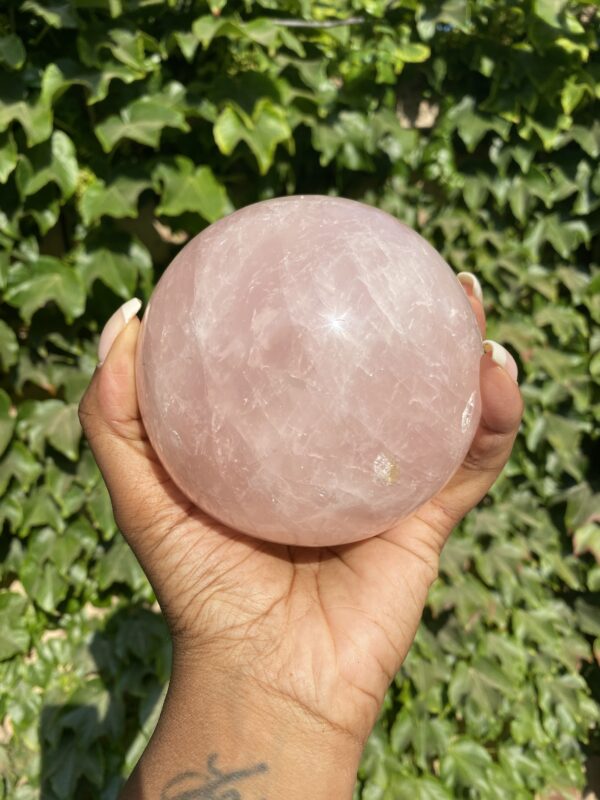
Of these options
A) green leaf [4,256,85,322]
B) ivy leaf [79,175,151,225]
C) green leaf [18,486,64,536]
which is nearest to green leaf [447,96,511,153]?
ivy leaf [79,175,151,225]

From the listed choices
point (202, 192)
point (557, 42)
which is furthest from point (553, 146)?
point (202, 192)

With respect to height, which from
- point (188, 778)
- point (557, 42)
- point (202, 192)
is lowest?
point (188, 778)

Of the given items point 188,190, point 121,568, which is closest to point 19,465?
point 121,568

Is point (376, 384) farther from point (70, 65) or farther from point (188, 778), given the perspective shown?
point (70, 65)

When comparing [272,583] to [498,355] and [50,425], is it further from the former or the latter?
[50,425]

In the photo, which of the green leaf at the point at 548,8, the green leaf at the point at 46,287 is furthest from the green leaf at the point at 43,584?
the green leaf at the point at 548,8

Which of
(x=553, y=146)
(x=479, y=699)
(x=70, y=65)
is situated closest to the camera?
(x=70, y=65)

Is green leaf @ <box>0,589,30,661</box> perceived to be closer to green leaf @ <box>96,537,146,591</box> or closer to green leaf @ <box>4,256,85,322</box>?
green leaf @ <box>96,537,146,591</box>
